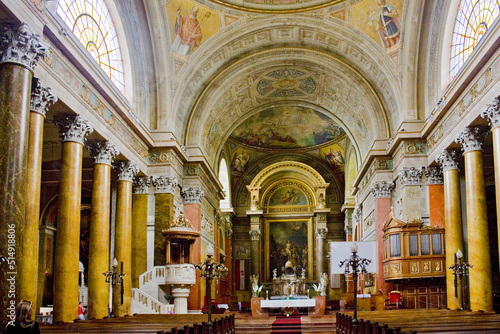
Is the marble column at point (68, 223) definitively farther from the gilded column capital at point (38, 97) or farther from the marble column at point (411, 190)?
the marble column at point (411, 190)

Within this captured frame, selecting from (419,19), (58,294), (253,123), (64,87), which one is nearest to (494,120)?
(419,19)

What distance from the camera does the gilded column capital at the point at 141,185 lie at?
74.1ft

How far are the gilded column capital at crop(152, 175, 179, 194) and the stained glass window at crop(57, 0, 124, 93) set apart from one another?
380cm

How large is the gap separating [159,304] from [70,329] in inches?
408

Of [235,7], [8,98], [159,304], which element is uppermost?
[235,7]

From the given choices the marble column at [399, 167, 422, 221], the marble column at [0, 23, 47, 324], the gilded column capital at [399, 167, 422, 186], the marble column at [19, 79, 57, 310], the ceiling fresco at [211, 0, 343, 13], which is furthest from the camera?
the ceiling fresco at [211, 0, 343, 13]

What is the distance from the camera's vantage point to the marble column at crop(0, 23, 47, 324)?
1055 cm

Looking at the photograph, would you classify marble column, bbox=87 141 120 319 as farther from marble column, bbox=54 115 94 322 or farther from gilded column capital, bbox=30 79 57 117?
gilded column capital, bbox=30 79 57 117

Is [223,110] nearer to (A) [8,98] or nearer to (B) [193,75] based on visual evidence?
(B) [193,75]

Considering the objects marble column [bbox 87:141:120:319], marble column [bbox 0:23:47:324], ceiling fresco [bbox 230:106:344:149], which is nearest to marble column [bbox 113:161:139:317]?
marble column [bbox 87:141:120:319]

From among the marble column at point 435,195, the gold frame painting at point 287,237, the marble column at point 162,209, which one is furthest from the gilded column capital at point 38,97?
the gold frame painting at point 287,237

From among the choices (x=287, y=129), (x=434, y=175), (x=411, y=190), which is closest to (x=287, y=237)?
(x=287, y=129)

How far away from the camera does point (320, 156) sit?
40.3 m

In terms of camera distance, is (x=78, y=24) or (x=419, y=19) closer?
(x=78, y=24)
